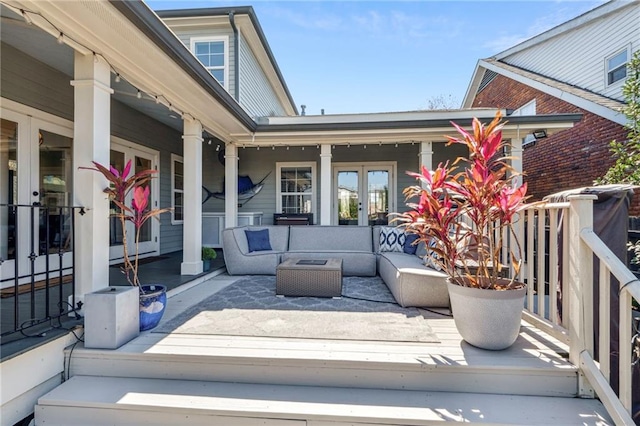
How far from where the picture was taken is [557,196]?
2.46 m

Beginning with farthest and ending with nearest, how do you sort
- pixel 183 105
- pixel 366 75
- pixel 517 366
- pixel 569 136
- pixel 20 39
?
pixel 366 75
pixel 569 136
pixel 183 105
pixel 20 39
pixel 517 366

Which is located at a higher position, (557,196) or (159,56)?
(159,56)

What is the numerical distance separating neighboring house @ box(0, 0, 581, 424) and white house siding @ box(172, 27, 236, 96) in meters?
0.03

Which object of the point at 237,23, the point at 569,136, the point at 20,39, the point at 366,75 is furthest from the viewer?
the point at 366,75

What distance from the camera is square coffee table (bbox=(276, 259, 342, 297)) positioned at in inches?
145

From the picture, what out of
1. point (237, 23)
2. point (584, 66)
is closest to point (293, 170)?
point (237, 23)

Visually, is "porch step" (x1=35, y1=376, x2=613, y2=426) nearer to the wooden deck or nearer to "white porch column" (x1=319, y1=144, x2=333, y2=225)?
the wooden deck

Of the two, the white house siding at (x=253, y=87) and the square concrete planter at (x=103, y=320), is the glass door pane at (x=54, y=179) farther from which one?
the white house siding at (x=253, y=87)

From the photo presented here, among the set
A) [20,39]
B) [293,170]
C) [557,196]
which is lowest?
[557,196]

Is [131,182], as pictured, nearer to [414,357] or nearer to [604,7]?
[414,357]

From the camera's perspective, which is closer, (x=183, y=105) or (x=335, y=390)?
(x=335, y=390)

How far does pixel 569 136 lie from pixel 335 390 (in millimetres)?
9194

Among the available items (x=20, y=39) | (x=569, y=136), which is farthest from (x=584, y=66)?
(x=20, y=39)

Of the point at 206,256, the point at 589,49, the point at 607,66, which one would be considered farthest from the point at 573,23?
the point at 206,256
